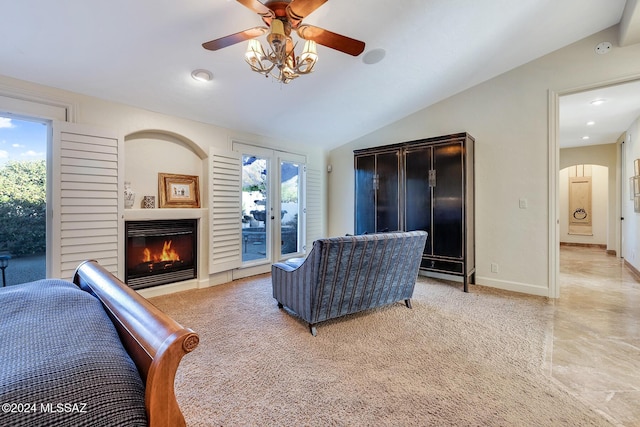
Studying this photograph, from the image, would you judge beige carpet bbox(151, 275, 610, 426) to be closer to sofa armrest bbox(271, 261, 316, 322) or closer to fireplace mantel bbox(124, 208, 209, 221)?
sofa armrest bbox(271, 261, 316, 322)

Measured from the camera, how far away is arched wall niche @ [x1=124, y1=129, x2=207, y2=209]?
3.41 m

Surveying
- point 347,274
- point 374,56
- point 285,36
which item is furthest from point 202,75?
point 347,274

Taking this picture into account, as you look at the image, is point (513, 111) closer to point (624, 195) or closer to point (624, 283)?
point (624, 283)

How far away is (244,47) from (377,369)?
3016 millimetres

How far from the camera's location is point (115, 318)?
3.85 ft

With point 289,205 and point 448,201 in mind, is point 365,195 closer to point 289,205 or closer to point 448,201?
point 448,201

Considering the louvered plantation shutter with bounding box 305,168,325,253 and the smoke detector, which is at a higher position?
the smoke detector

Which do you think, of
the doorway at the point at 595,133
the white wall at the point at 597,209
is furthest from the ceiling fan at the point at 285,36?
the white wall at the point at 597,209

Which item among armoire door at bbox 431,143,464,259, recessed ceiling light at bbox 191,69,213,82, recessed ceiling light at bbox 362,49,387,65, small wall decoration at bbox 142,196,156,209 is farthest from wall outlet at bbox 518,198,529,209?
small wall decoration at bbox 142,196,156,209

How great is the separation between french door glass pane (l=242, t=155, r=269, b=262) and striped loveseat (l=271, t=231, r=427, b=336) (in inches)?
67.2

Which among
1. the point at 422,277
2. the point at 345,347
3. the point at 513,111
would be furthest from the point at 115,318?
the point at 513,111

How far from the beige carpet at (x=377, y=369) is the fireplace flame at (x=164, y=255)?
2.71 feet

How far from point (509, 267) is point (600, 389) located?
2198 mm

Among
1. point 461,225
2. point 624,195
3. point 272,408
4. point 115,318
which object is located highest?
point 624,195
